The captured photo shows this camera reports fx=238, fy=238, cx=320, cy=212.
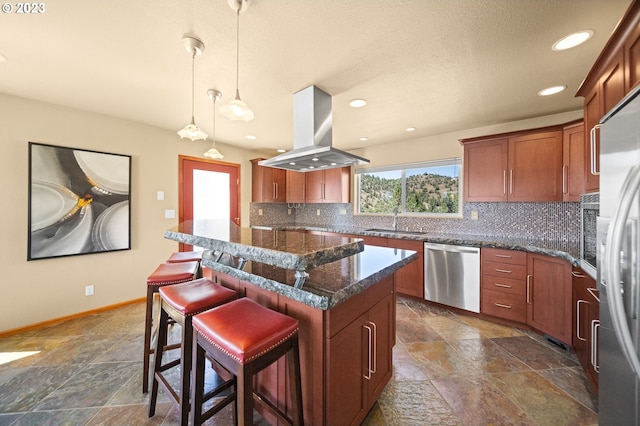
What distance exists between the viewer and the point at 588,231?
195 centimetres

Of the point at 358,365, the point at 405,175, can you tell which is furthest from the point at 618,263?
the point at 405,175

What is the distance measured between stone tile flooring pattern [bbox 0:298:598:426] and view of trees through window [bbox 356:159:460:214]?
1.83 m

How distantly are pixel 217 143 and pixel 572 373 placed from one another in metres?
5.14

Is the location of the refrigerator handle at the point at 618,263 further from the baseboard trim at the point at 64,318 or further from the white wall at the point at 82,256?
the baseboard trim at the point at 64,318

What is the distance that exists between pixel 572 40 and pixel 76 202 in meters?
4.80

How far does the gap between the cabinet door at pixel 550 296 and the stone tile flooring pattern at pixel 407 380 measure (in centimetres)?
17

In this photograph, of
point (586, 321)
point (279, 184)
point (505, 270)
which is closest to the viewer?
point (586, 321)

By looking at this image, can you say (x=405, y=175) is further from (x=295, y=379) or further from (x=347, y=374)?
(x=295, y=379)

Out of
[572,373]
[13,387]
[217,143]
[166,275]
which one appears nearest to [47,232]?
[13,387]

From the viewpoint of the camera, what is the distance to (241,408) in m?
0.97

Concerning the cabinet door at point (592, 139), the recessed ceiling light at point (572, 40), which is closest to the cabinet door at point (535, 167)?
the cabinet door at point (592, 139)

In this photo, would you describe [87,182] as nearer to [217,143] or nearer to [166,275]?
[217,143]

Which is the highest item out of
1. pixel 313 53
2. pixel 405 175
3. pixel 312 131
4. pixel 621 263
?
pixel 313 53

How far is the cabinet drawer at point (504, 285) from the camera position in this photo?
2.59 m
